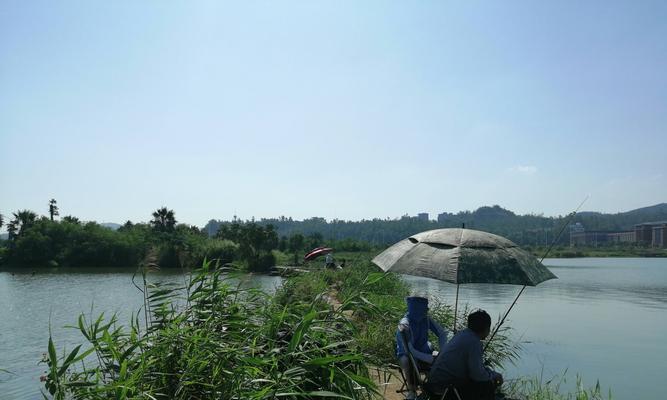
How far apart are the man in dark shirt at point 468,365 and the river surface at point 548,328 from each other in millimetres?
1973

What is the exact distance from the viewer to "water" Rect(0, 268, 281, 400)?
34.2ft

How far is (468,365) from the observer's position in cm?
366

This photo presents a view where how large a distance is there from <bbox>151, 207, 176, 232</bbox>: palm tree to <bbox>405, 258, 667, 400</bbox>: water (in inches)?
1646

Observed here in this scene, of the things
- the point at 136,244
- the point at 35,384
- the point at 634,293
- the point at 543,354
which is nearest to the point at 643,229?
the point at 634,293

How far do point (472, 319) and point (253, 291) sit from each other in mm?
1996

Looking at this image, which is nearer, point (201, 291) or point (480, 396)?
point (480, 396)

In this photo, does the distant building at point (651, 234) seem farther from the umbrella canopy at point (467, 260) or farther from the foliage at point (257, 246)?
the umbrella canopy at point (467, 260)

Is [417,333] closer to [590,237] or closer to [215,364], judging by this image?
[215,364]

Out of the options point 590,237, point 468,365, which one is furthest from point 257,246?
point 590,237

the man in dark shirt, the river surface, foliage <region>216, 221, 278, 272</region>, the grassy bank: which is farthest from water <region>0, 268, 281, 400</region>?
foliage <region>216, 221, 278, 272</region>

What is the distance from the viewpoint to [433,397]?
3930 mm

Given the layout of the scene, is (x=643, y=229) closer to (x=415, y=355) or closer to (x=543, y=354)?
(x=543, y=354)

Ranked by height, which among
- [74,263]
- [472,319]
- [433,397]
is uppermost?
[472,319]

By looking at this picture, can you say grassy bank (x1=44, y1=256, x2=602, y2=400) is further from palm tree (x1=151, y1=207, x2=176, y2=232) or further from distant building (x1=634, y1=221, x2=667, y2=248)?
distant building (x1=634, y1=221, x2=667, y2=248)
